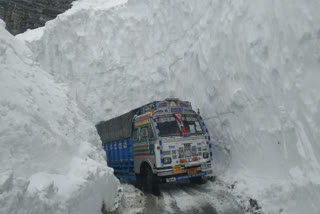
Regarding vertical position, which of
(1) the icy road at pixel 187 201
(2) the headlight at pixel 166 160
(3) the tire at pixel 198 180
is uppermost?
(2) the headlight at pixel 166 160

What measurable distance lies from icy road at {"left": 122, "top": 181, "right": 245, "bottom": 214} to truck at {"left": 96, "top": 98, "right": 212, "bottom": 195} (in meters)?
0.47

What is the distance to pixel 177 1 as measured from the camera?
17.0 meters

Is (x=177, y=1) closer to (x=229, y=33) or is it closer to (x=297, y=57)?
(x=229, y=33)

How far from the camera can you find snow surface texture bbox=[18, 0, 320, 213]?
6176 millimetres

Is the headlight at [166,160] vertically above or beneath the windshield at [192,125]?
beneath

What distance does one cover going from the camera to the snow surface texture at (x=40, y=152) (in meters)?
3.95

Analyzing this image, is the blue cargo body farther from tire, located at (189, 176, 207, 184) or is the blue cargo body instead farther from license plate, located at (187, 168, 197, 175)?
license plate, located at (187, 168, 197, 175)

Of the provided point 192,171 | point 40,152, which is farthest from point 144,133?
point 40,152

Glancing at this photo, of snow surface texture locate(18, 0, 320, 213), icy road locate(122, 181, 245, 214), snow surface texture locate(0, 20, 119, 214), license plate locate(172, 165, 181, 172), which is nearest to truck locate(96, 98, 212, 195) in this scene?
license plate locate(172, 165, 181, 172)

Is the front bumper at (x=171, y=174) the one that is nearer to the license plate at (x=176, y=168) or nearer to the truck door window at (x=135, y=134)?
the license plate at (x=176, y=168)

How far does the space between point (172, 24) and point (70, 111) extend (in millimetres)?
11311

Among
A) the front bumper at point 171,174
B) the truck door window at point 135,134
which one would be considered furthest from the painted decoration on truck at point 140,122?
the front bumper at point 171,174

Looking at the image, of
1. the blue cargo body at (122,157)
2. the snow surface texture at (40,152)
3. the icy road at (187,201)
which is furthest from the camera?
the blue cargo body at (122,157)

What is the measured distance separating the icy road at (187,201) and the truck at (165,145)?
469 mm
